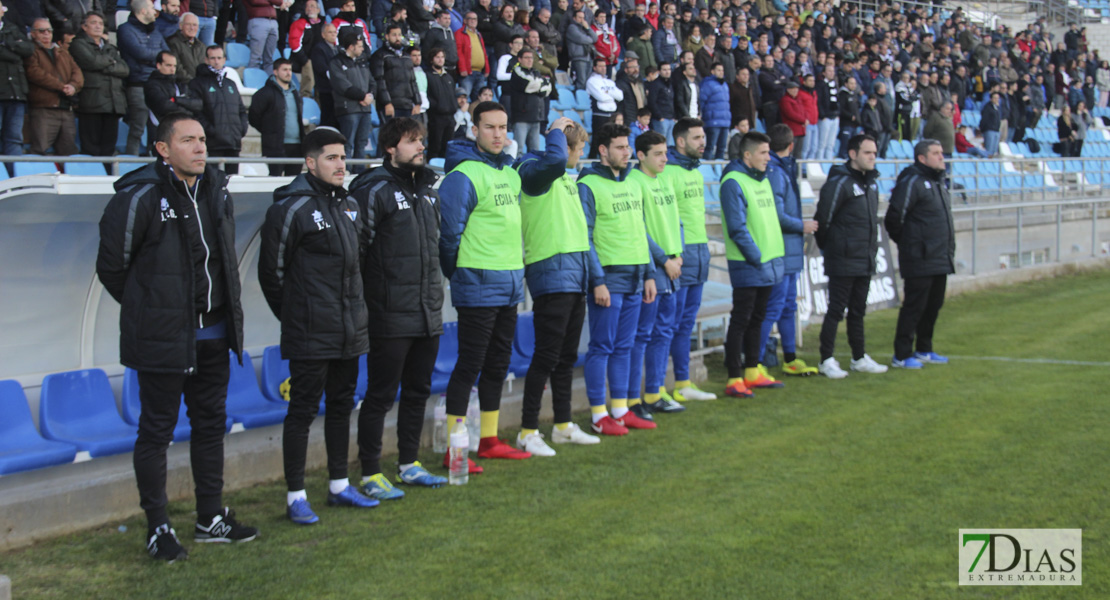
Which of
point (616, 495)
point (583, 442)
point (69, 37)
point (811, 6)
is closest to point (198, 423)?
point (616, 495)

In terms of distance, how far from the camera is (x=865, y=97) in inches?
771

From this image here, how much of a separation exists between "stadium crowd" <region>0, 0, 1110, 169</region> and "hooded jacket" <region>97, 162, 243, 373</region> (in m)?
5.01

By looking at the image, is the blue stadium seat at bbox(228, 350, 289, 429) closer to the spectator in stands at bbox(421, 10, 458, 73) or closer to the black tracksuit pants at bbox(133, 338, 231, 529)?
the black tracksuit pants at bbox(133, 338, 231, 529)

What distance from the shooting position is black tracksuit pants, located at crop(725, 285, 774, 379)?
7.98 m

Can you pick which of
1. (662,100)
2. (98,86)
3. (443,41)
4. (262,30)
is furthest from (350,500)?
(662,100)

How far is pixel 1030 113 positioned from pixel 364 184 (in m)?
23.5

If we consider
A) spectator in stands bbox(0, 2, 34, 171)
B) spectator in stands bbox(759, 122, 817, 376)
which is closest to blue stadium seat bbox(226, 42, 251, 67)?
spectator in stands bbox(0, 2, 34, 171)

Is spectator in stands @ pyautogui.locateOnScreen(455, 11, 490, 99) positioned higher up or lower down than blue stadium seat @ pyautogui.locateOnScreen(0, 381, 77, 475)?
higher up

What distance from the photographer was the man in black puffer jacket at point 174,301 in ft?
14.1

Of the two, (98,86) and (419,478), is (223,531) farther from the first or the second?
(98,86)

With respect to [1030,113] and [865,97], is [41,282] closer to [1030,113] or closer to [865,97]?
[865,97]

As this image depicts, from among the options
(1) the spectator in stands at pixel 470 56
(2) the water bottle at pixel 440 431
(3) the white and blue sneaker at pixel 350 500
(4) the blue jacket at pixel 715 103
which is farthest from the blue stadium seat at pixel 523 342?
(4) the blue jacket at pixel 715 103

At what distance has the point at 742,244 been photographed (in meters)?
7.87

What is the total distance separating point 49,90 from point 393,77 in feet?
11.4
